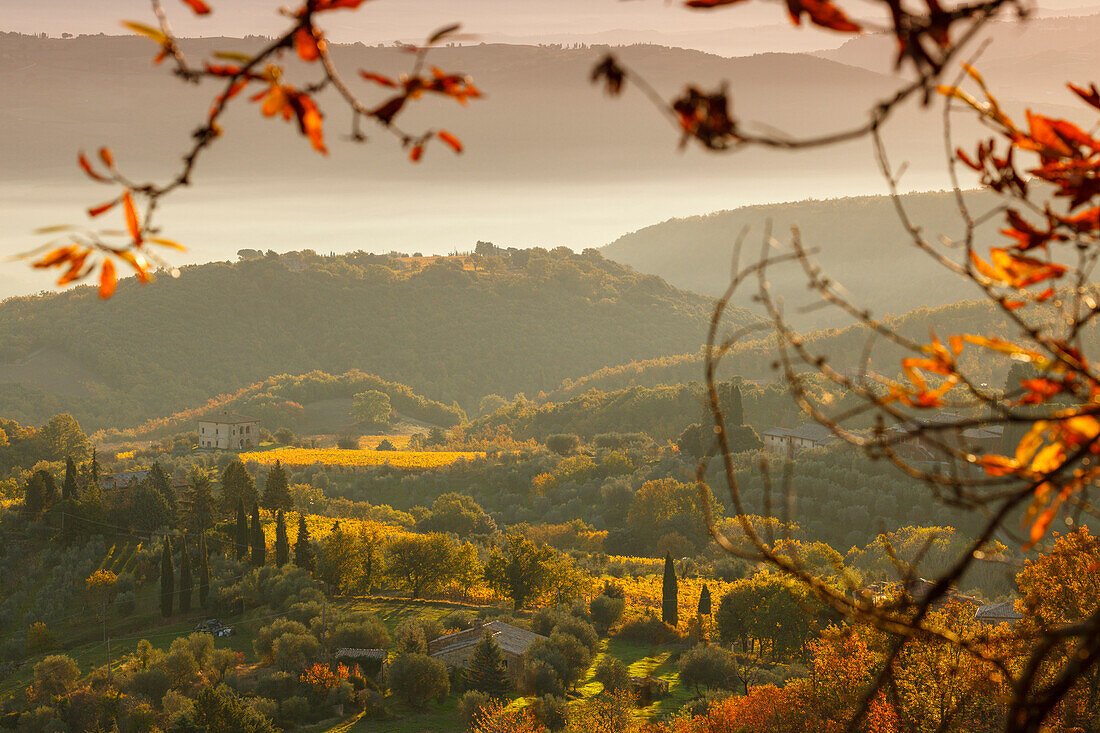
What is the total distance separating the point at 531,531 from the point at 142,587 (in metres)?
22.4

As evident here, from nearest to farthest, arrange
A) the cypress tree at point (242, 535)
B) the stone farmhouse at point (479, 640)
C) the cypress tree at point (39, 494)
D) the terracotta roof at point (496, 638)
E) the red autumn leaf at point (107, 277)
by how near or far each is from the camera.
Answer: the red autumn leaf at point (107, 277) → the stone farmhouse at point (479, 640) → the terracotta roof at point (496, 638) → the cypress tree at point (242, 535) → the cypress tree at point (39, 494)

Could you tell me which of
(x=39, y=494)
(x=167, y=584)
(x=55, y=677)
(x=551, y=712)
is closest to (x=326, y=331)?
(x=39, y=494)

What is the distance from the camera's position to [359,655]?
32688mm

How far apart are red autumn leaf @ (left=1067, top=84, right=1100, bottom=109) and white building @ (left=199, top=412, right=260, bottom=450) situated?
8672 centimetres

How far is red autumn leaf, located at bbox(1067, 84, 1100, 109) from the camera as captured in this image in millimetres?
2522

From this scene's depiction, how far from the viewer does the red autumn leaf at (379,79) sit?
213 centimetres

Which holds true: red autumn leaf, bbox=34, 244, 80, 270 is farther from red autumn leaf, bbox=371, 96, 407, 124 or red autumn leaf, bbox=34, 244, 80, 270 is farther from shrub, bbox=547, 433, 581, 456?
shrub, bbox=547, 433, 581, 456

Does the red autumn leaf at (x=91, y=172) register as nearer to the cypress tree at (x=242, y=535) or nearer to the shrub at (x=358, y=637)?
the shrub at (x=358, y=637)

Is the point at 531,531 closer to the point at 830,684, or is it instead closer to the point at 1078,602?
the point at 830,684

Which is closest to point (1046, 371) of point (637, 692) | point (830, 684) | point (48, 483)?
point (830, 684)

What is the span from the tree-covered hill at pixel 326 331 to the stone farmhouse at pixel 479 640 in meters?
101

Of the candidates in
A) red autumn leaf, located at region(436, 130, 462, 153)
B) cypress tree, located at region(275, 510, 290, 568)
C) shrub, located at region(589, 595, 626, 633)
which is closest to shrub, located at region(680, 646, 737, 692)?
shrub, located at region(589, 595, 626, 633)

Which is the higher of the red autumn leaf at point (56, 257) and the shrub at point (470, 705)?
the red autumn leaf at point (56, 257)

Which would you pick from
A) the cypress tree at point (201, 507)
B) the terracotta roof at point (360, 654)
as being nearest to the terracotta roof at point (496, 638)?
the terracotta roof at point (360, 654)
